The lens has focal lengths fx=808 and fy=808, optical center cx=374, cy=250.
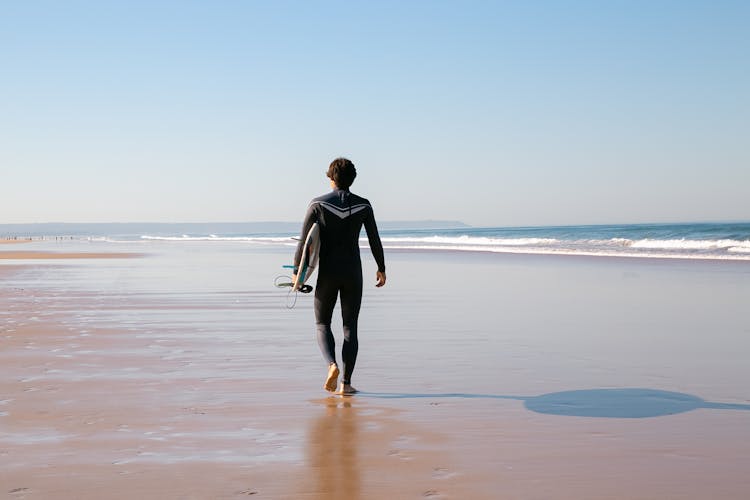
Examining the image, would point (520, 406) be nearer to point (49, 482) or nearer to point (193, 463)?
point (193, 463)

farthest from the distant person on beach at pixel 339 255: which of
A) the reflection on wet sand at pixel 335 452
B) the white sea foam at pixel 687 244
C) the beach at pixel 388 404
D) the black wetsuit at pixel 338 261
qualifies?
the white sea foam at pixel 687 244

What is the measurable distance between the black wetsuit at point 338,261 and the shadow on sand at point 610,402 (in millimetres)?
527

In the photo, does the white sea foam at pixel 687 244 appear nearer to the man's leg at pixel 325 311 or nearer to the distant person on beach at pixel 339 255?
the distant person on beach at pixel 339 255

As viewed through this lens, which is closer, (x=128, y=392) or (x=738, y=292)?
(x=128, y=392)

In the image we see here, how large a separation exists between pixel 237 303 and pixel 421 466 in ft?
31.5

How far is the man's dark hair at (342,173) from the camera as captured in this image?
6.57 m

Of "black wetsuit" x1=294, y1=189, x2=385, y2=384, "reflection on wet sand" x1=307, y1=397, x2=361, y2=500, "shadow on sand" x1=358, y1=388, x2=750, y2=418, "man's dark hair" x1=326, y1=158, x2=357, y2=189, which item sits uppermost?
"man's dark hair" x1=326, y1=158, x2=357, y2=189

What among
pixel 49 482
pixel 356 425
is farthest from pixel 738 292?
pixel 49 482

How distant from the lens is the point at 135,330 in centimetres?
1030

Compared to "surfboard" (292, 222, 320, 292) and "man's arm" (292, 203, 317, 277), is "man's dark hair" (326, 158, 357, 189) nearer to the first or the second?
"man's arm" (292, 203, 317, 277)

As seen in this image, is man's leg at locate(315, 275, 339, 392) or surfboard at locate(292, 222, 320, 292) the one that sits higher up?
surfboard at locate(292, 222, 320, 292)

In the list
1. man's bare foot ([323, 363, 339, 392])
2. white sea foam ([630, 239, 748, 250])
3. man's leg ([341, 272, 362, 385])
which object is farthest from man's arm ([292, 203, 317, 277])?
white sea foam ([630, 239, 748, 250])

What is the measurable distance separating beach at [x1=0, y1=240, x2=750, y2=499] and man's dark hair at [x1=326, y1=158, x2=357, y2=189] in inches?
66.8

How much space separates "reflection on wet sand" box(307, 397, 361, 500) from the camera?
13.2ft
